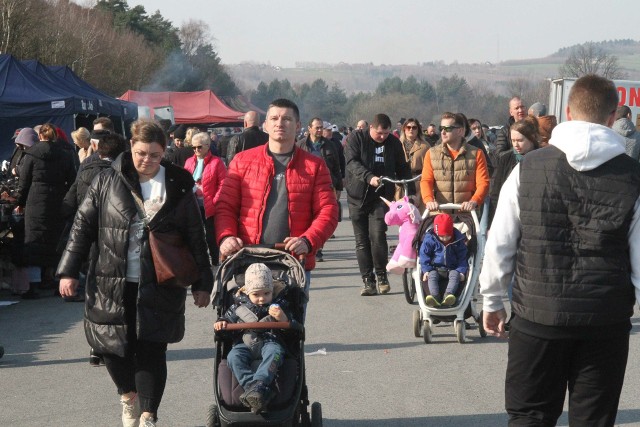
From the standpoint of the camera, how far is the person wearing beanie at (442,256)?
9250 mm

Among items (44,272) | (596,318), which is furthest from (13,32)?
(596,318)

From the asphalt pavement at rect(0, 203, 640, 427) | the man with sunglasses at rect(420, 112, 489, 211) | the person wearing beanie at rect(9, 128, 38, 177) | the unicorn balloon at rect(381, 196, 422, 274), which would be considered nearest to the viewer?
the asphalt pavement at rect(0, 203, 640, 427)

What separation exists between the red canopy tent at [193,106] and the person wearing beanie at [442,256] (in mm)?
38436

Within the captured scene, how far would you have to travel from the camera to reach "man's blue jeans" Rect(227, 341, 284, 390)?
17.6ft

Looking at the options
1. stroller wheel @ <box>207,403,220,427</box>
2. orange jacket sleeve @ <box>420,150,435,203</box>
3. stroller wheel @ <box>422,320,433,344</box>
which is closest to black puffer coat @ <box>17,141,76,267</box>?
orange jacket sleeve @ <box>420,150,435,203</box>

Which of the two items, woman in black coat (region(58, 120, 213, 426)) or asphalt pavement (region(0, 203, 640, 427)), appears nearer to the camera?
woman in black coat (region(58, 120, 213, 426))

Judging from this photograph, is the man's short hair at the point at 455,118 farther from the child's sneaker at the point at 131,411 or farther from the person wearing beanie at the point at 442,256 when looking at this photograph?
the child's sneaker at the point at 131,411

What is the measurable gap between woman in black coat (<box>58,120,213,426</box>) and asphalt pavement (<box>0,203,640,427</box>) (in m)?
0.78

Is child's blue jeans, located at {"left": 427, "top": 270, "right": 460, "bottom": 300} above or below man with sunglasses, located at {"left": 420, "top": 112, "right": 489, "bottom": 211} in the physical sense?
below

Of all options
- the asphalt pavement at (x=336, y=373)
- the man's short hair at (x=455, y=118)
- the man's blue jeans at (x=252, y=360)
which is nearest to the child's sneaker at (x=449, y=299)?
the asphalt pavement at (x=336, y=373)

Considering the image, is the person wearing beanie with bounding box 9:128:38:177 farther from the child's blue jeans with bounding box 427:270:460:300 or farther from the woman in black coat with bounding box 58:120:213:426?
the woman in black coat with bounding box 58:120:213:426

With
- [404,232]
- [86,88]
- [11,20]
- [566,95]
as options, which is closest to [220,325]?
[404,232]

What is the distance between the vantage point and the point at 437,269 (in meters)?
9.34

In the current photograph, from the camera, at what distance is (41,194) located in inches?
480
